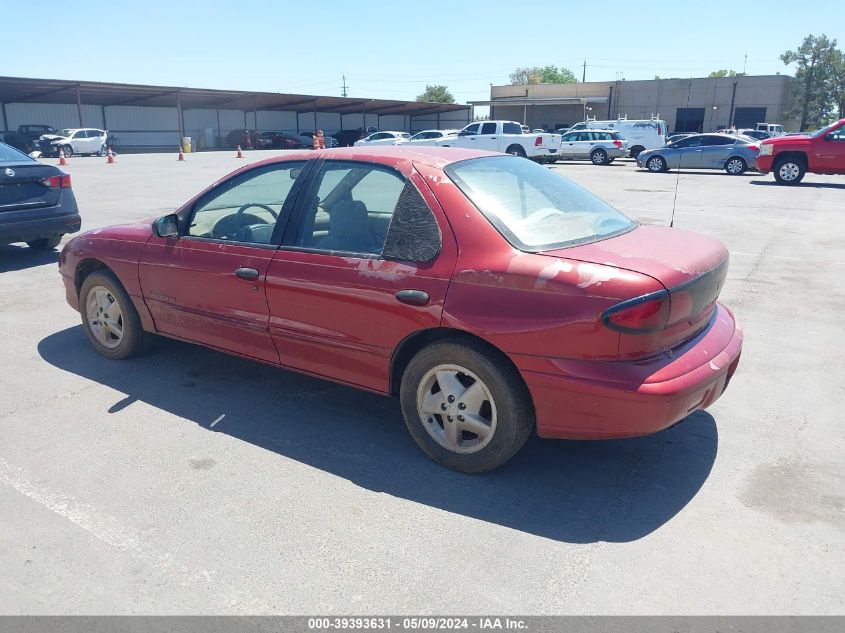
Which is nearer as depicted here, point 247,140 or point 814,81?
point 247,140

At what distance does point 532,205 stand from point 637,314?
1.04 metres

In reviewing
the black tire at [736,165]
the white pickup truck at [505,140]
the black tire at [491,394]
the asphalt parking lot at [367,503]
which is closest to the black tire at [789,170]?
the black tire at [736,165]

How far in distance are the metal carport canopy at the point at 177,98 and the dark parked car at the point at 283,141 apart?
2850mm

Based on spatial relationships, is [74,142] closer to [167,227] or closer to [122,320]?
[122,320]

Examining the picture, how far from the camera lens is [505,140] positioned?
29641mm

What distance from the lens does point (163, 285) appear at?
4.66 meters

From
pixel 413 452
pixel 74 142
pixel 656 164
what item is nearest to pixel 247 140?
pixel 74 142

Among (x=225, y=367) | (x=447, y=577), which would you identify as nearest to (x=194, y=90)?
(x=225, y=367)

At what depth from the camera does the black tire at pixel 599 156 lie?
32.3m

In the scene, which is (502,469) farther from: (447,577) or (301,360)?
(301,360)

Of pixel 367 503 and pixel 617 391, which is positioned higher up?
pixel 617 391

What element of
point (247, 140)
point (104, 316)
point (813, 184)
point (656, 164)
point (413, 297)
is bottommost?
point (813, 184)

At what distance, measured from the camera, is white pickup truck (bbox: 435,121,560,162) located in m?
29.6

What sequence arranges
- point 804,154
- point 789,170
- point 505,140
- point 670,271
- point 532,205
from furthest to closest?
point 505,140 → point 789,170 → point 804,154 → point 532,205 → point 670,271
